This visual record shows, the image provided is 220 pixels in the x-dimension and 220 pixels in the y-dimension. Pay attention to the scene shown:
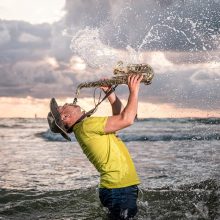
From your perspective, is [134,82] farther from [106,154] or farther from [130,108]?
[106,154]

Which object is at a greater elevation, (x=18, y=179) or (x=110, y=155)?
(x=110, y=155)

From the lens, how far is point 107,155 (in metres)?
4.33

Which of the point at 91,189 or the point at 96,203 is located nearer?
the point at 96,203

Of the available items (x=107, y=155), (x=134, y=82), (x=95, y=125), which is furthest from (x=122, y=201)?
(x=134, y=82)

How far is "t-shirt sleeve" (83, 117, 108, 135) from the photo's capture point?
4180mm

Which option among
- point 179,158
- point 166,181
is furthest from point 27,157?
point 166,181

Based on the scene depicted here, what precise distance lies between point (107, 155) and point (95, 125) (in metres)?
0.39

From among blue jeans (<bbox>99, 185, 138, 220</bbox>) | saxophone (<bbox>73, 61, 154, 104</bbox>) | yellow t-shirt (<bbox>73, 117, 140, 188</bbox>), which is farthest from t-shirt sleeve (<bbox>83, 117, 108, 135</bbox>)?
blue jeans (<bbox>99, 185, 138, 220</bbox>)

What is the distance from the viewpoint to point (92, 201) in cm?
877

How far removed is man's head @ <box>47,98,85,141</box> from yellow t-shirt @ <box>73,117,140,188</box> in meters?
0.10

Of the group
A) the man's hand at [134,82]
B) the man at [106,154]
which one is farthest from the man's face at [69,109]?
the man's hand at [134,82]

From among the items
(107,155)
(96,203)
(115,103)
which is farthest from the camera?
(96,203)

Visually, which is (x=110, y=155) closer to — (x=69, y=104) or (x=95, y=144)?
(x=95, y=144)

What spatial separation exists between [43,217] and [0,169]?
6148 mm
